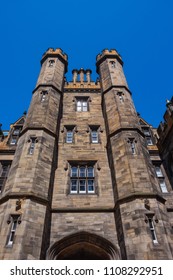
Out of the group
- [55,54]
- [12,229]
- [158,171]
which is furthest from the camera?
[55,54]

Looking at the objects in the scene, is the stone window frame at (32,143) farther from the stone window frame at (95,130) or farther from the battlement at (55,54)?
the battlement at (55,54)

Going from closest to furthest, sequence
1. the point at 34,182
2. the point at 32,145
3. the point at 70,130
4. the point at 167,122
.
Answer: the point at 34,182, the point at 32,145, the point at 167,122, the point at 70,130

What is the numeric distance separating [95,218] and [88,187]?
1739 millimetres

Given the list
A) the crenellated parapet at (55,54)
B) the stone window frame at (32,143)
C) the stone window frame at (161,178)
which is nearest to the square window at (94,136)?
the stone window frame at (32,143)

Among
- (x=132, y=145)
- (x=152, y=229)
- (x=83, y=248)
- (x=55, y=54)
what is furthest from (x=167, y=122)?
(x=55, y=54)

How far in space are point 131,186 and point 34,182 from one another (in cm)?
387

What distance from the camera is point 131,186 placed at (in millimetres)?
8836

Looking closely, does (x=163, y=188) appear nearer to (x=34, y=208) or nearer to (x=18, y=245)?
(x=34, y=208)

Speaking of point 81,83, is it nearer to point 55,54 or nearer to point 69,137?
point 55,54

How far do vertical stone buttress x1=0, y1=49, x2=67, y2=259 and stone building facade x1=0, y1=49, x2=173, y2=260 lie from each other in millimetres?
33

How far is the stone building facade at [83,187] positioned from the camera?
7566 mm

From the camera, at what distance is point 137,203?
822 centimetres

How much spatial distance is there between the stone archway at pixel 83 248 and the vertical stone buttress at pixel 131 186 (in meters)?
0.56
